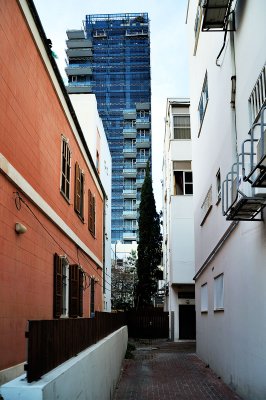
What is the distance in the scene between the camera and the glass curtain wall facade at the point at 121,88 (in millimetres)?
84125

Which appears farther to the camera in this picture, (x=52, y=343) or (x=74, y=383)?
(x=74, y=383)

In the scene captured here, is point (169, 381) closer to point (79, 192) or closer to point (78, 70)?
point (79, 192)

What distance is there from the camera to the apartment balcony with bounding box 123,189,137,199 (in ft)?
275

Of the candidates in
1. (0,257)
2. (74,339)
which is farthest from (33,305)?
(74,339)

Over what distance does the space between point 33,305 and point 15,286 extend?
4.43 feet

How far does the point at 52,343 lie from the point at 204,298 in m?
12.6

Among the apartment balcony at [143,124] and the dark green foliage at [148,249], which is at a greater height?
the apartment balcony at [143,124]

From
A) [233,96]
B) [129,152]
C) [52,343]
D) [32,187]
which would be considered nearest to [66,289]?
[32,187]

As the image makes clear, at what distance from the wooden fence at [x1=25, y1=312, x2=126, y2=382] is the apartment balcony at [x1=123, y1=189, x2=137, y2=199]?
7582cm

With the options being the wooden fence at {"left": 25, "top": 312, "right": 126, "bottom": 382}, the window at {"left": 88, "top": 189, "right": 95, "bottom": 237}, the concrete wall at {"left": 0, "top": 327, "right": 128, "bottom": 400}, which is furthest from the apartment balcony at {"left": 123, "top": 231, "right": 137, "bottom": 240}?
the wooden fence at {"left": 25, "top": 312, "right": 126, "bottom": 382}

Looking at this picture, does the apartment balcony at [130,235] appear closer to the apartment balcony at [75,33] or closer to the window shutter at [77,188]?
the apartment balcony at [75,33]

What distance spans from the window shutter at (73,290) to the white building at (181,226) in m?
12.2

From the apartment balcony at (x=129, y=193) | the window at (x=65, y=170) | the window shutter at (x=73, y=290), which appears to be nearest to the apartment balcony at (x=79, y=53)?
the apartment balcony at (x=129, y=193)

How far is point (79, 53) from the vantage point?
297 feet
